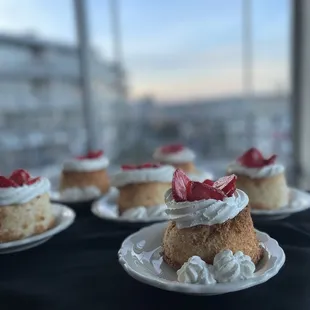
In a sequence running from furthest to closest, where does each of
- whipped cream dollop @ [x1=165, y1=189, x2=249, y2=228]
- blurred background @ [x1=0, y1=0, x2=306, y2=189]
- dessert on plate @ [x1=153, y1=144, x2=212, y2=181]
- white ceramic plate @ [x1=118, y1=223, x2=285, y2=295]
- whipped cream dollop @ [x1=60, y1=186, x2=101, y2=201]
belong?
1. blurred background @ [x1=0, y1=0, x2=306, y2=189]
2. dessert on plate @ [x1=153, y1=144, x2=212, y2=181]
3. whipped cream dollop @ [x1=60, y1=186, x2=101, y2=201]
4. whipped cream dollop @ [x1=165, y1=189, x2=249, y2=228]
5. white ceramic plate @ [x1=118, y1=223, x2=285, y2=295]

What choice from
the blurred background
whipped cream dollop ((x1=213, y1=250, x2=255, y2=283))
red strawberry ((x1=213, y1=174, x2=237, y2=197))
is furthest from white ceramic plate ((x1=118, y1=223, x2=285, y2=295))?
the blurred background

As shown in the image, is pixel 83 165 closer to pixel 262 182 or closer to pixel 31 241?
pixel 31 241

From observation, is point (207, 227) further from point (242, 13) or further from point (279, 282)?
point (242, 13)

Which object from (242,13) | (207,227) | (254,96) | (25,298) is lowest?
(25,298)

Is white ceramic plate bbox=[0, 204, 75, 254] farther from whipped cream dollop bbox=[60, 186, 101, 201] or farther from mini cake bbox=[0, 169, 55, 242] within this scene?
whipped cream dollop bbox=[60, 186, 101, 201]

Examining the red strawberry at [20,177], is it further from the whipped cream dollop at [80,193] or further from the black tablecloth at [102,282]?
the whipped cream dollop at [80,193]

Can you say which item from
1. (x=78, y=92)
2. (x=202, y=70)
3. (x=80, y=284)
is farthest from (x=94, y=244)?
(x=202, y=70)
